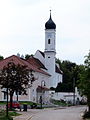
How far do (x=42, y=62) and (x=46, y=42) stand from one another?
23.3 feet

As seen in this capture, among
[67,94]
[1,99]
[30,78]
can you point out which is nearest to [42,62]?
[67,94]

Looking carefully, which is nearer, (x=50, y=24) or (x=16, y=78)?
(x=16, y=78)

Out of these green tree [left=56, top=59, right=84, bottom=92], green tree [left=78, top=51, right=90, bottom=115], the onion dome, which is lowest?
green tree [left=78, top=51, right=90, bottom=115]

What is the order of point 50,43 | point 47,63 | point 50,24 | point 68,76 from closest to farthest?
1. point 50,24
2. point 50,43
3. point 47,63
4. point 68,76

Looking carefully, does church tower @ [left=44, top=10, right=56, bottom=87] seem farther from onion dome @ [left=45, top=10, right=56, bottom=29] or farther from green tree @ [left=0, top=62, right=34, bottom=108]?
green tree @ [left=0, top=62, right=34, bottom=108]

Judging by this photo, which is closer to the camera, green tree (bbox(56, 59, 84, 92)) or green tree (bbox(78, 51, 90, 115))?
green tree (bbox(78, 51, 90, 115))

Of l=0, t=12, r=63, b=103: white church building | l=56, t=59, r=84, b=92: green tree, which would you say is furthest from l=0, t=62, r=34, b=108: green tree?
l=56, t=59, r=84, b=92: green tree

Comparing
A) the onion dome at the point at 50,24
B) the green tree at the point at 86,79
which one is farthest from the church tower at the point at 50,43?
the green tree at the point at 86,79

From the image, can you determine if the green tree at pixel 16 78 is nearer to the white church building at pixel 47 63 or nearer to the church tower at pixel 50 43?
the white church building at pixel 47 63

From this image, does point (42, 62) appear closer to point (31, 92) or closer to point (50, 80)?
point (50, 80)

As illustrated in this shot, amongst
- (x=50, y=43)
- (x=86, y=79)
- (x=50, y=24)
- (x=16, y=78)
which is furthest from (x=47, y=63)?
(x=86, y=79)

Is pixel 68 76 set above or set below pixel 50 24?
below

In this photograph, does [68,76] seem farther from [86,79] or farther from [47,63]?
[86,79]

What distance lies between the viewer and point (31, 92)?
97.3 m
